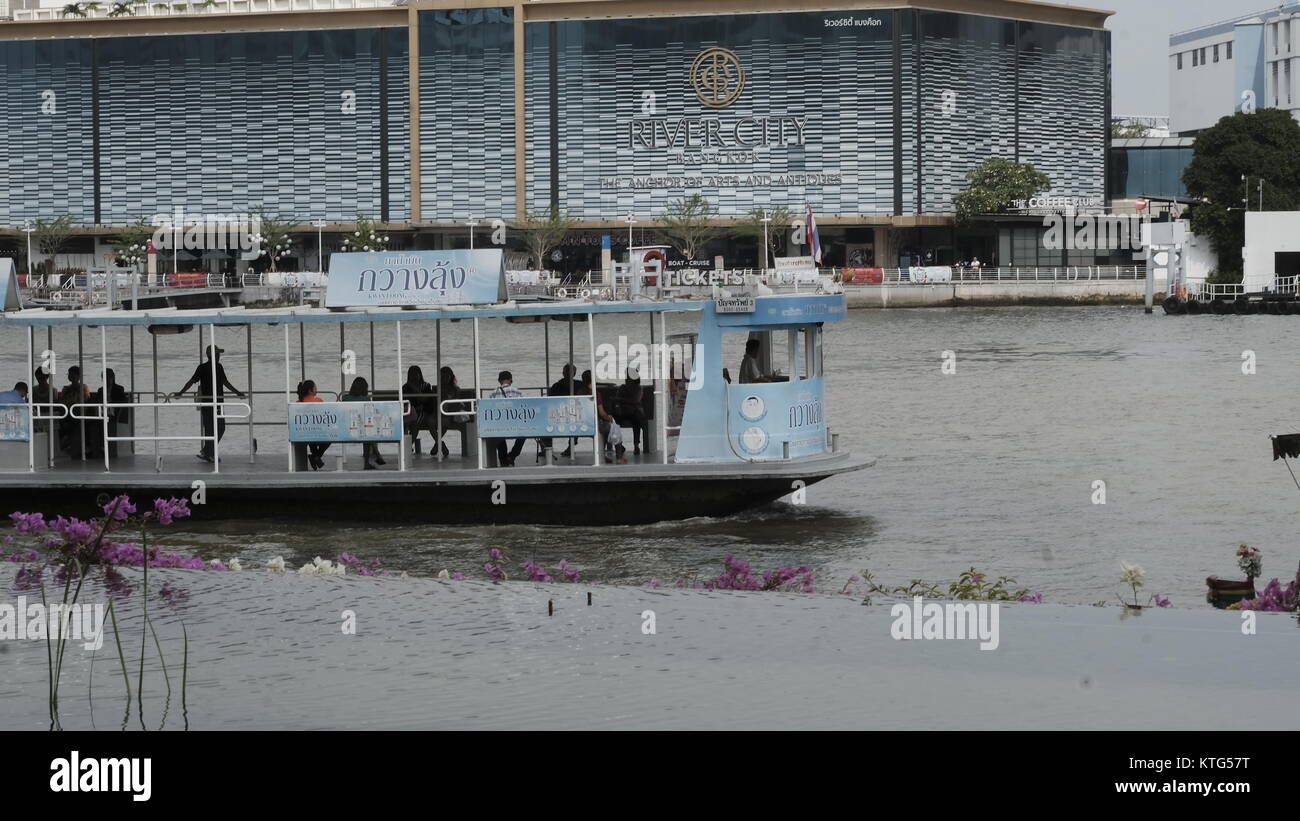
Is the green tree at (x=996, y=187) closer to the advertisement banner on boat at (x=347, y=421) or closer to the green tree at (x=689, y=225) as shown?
the green tree at (x=689, y=225)

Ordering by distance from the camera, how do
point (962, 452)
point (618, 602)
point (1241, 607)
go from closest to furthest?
point (1241, 607)
point (618, 602)
point (962, 452)

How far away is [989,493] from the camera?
28.4 meters

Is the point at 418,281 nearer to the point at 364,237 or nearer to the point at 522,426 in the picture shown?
the point at 522,426

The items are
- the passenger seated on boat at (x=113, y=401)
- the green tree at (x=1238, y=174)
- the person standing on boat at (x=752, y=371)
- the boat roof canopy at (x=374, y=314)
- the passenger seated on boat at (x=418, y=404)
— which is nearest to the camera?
the boat roof canopy at (x=374, y=314)

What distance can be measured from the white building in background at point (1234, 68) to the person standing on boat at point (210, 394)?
148 metres

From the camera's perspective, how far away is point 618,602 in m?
15.7

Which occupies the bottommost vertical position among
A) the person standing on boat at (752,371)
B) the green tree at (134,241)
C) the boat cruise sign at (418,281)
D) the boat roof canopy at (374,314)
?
the person standing on boat at (752,371)

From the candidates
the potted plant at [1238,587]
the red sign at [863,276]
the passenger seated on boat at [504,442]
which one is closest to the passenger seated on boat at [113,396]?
the passenger seated on boat at [504,442]

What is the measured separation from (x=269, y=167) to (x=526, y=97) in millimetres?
18060

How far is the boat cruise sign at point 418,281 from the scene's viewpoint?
73.1ft

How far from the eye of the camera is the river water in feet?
70.1

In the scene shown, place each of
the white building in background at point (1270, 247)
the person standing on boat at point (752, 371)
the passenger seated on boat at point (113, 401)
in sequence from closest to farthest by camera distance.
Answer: the person standing on boat at point (752, 371), the passenger seated on boat at point (113, 401), the white building in background at point (1270, 247)
